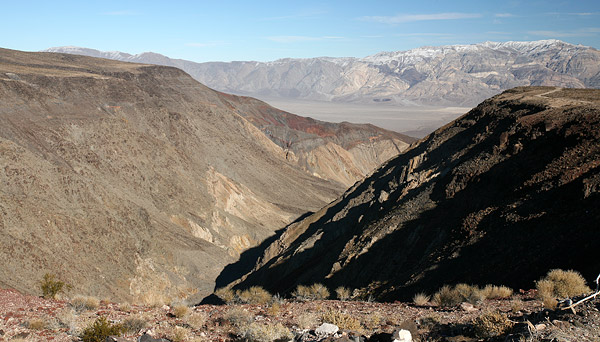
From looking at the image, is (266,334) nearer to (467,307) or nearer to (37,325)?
(467,307)

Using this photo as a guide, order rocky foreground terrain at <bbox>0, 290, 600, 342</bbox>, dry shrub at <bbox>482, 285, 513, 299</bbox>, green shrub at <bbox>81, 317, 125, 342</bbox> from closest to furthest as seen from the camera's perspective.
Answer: rocky foreground terrain at <bbox>0, 290, 600, 342</bbox> < green shrub at <bbox>81, 317, 125, 342</bbox> < dry shrub at <bbox>482, 285, 513, 299</bbox>

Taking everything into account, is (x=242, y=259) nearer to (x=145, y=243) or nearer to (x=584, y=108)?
(x=145, y=243)

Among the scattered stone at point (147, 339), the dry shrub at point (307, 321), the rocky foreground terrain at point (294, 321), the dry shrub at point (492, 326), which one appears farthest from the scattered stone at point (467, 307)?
the scattered stone at point (147, 339)

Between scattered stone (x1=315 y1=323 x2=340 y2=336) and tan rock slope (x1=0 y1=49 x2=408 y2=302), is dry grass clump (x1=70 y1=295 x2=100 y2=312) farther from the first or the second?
scattered stone (x1=315 y1=323 x2=340 y2=336)

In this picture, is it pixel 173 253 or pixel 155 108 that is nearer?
pixel 173 253

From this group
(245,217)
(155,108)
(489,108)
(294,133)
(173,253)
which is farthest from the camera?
(294,133)

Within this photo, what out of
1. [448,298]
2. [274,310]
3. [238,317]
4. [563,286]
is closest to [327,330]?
[238,317]

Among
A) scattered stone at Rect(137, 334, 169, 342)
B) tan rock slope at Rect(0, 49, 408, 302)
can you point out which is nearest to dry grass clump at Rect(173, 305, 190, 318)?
scattered stone at Rect(137, 334, 169, 342)

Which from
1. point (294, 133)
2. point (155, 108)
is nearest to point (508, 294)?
point (155, 108)
